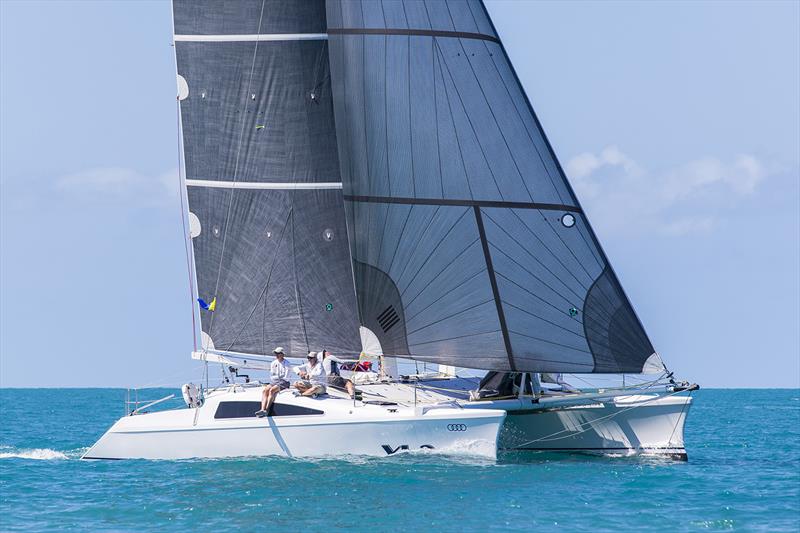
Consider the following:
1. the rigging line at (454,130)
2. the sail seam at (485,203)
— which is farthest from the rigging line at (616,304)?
the rigging line at (454,130)

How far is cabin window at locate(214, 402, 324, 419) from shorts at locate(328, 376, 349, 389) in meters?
1.39

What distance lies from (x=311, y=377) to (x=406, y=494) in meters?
4.00

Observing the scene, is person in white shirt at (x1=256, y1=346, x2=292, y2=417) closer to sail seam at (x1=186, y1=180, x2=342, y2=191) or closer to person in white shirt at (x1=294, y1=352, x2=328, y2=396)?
person in white shirt at (x1=294, y1=352, x2=328, y2=396)

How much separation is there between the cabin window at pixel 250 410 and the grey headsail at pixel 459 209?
2.36 m

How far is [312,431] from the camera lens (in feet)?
70.2

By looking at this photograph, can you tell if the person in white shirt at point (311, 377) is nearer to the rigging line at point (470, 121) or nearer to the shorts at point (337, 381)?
the shorts at point (337, 381)

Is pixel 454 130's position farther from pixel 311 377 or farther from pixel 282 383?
pixel 282 383

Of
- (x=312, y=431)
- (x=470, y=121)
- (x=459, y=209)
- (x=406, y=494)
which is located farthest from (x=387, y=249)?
(x=406, y=494)

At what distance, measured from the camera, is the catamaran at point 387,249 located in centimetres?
2216

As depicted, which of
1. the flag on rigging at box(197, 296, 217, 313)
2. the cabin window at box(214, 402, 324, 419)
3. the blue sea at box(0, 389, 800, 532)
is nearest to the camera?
the blue sea at box(0, 389, 800, 532)

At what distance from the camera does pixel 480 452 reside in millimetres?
21016

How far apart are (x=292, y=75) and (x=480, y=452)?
850 centimetres

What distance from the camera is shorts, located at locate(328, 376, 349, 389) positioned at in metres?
23.0

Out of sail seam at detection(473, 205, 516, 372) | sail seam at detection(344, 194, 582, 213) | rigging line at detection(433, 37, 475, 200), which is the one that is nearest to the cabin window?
sail seam at detection(473, 205, 516, 372)
